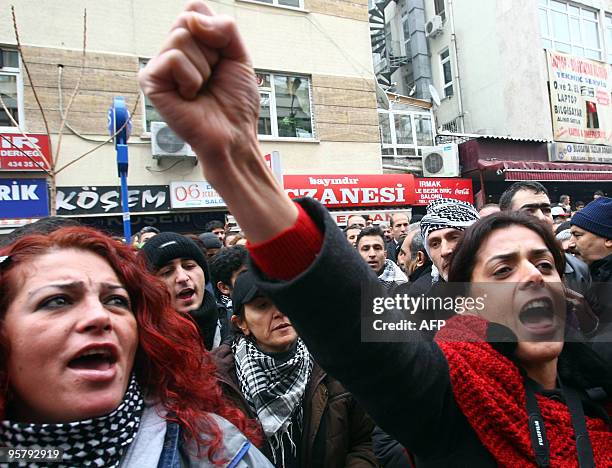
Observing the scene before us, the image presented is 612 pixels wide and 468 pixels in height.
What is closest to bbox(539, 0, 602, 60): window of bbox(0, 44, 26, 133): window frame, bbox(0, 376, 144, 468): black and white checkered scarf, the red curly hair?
bbox(0, 44, 26, 133): window frame

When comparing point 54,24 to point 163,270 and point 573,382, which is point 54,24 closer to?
point 163,270

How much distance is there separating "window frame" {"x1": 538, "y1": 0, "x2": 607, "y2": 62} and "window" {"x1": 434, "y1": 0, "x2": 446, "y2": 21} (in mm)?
3129

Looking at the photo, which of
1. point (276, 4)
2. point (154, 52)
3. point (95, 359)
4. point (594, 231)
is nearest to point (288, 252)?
point (95, 359)

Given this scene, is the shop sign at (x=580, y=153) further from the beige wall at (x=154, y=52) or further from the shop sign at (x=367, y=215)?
the beige wall at (x=154, y=52)

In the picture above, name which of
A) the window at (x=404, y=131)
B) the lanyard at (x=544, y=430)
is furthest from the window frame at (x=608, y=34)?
the lanyard at (x=544, y=430)

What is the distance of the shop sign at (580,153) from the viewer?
14086 millimetres

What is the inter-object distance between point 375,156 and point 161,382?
9992 mm

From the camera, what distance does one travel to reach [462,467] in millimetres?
1100

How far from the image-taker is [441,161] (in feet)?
42.3

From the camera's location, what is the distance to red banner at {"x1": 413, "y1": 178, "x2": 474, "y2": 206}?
11.9m

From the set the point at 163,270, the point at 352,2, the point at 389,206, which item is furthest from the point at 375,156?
the point at 163,270

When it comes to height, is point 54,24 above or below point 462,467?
above

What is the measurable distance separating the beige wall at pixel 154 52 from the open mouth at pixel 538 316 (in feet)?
27.8

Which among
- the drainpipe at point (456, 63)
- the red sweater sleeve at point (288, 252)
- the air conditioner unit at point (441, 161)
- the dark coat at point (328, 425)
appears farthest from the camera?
the drainpipe at point (456, 63)
